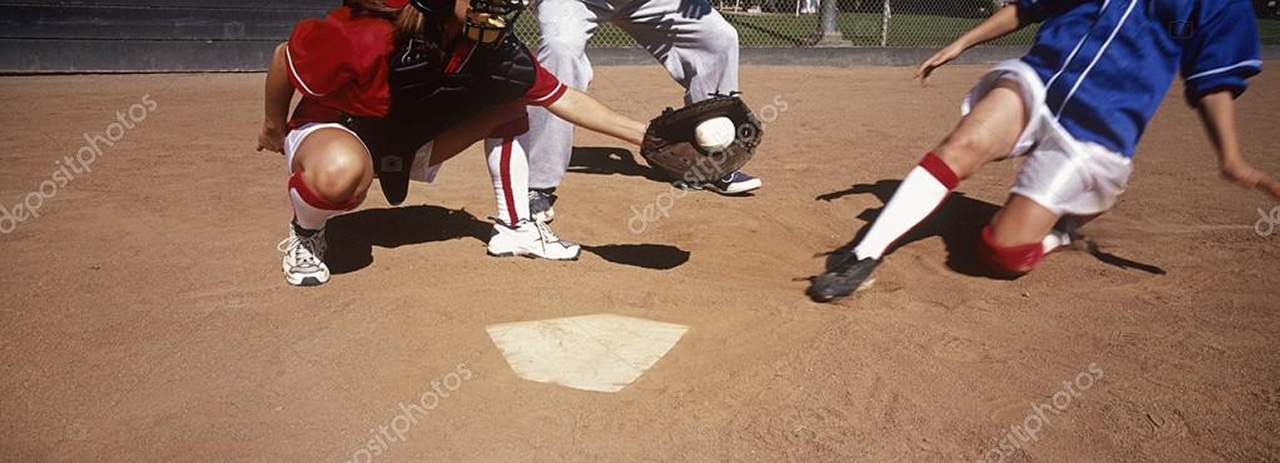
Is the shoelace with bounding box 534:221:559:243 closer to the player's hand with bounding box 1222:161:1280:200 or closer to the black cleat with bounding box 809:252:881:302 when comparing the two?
the black cleat with bounding box 809:252:881:302

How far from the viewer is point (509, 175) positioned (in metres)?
4.00

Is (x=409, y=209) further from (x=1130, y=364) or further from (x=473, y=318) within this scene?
(x=1130, y=364)

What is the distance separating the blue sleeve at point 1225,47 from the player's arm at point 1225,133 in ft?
0.11

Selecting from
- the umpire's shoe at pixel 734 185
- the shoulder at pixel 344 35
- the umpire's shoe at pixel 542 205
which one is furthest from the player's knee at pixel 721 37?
the shoulder at pixel 344 35

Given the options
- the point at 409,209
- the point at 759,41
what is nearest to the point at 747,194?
the point at 409,209

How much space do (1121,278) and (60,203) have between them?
4.80 metres

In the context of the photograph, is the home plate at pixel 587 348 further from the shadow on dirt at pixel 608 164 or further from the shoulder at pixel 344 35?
the shadow on dirt at pixel 608 164

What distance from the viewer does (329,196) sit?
337 cm

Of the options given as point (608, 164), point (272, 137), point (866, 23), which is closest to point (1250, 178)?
point (272, 137)

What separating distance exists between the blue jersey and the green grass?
30.0 feet

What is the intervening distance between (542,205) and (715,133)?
5.31 feet

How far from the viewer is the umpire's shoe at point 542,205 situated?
455cm

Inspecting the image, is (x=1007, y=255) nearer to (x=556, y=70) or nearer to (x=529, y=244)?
(x=529, y=244)

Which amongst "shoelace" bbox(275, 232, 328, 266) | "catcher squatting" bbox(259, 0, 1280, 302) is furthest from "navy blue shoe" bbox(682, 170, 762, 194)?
"shoelace" bbox(275, 232, 328, 266)
